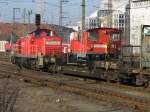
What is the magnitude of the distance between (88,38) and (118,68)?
4.83 metres

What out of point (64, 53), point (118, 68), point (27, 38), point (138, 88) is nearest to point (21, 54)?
point (27, 38)

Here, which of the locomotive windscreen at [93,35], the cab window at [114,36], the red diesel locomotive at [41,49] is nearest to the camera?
the locomotive windscreen at [93,35]

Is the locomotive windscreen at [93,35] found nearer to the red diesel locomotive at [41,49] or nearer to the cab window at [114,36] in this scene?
the cab window at [114,36]

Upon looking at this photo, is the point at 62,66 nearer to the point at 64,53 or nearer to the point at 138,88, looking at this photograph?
the point at 64,53

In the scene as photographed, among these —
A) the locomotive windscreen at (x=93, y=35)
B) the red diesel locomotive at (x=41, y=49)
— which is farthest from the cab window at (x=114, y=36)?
the red diesel locomotive at (x=41, y=49)

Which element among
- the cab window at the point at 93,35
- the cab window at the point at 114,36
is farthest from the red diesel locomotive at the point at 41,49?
the cab window at the point at 114,36

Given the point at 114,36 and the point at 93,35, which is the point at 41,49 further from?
the point at 114,36

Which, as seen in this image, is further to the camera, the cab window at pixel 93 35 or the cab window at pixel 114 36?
the cab window at pixel 114 36

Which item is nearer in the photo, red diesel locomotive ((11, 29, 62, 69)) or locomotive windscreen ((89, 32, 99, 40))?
locomotive windscreen ((89, 32, 99, 40))

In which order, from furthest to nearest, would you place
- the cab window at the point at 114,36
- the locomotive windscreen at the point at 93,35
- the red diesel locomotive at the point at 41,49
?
the red diesel locomotive at the point at 41,49
the cab window at the point at 114,36
the locomotive windscreen at the point at 93,35

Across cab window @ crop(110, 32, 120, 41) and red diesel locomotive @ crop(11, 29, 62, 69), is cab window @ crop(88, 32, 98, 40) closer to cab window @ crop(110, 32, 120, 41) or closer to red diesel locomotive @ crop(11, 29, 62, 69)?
cab window @ crop(110, 32, 120, 41)

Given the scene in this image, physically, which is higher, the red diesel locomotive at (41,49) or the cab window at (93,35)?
the cab window at (93,35)

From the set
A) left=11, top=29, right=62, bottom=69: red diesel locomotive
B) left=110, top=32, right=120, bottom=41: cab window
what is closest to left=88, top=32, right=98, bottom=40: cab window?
left=110, top=32, right=120, bottom=41: cab window

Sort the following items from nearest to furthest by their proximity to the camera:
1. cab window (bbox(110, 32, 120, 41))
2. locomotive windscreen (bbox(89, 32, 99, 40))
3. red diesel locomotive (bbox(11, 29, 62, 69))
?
locomotive windscreen (bbox(89, 32, 99, 40)) → cab window (bbox(110, 32, 120, 41)) → red diesel locomotive (bbox(11, 29, 62, 69))
